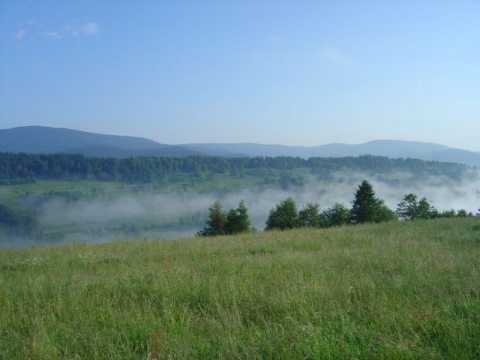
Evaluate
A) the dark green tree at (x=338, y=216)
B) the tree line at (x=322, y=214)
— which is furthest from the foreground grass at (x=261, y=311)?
the dark green tree at (x=338, y=216)

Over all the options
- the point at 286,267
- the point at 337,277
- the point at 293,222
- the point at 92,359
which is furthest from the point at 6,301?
the point at 293,222

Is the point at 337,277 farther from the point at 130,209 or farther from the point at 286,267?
the point at 130,209

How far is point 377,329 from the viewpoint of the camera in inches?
164

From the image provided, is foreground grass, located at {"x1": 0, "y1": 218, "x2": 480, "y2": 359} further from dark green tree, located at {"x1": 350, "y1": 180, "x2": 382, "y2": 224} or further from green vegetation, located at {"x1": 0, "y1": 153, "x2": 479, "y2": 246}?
green vegetation, located at {"x1": 0, "y1": 153, "x2": 479, "y2": 246}

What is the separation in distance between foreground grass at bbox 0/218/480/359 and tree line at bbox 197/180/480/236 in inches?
1511

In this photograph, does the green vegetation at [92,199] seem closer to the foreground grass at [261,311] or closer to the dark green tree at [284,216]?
the dark green tree at [284,216]

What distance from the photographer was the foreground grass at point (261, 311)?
12.5 feet

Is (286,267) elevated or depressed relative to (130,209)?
elevated

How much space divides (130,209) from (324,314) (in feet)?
633

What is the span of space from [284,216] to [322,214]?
770cm

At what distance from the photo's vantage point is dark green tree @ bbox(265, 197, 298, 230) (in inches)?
2154

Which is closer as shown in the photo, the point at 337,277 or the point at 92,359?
the point at 92,359

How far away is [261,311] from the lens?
5055mm

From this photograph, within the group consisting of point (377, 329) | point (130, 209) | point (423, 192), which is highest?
point (377, 329)
